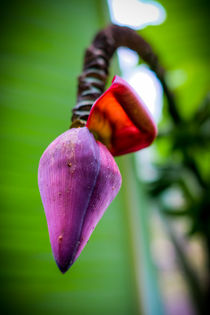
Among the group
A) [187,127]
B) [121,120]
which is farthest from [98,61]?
[187,127]

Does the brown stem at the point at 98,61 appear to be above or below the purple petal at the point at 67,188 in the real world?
above

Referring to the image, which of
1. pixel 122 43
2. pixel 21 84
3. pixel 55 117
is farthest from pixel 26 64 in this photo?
pixel 122 43

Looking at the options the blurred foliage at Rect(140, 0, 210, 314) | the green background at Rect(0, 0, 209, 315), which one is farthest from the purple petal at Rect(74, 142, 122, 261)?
the green background at Rect(0, 0, 209, 315)

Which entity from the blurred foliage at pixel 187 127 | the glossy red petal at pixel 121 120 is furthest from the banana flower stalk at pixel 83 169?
the blurred foliage at pixel 187 127

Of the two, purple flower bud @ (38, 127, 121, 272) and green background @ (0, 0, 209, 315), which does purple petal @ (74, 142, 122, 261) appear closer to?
purple flower bud @ (38, 127, 121, 272)

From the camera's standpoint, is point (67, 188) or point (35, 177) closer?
point (67, 188)

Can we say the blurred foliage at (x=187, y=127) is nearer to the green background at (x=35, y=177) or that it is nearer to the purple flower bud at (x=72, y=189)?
the green background at (x=35, y=177)

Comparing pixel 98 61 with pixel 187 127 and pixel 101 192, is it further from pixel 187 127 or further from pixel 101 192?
pixel 187 127
